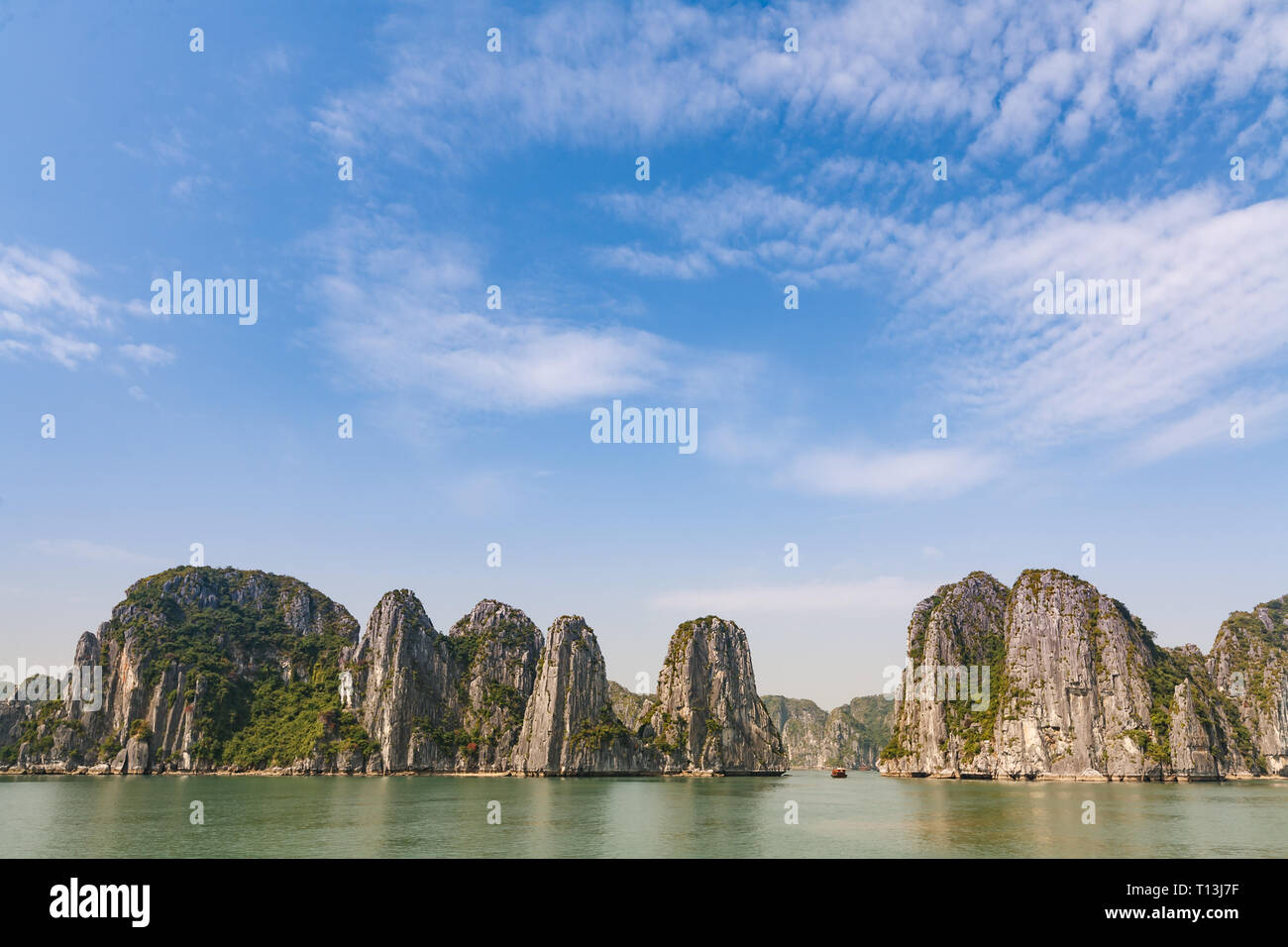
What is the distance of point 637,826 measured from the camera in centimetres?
7069

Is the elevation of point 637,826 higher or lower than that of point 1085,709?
higher

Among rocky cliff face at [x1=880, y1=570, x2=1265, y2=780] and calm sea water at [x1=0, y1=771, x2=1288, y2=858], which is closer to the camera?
calm sea water at [x1=0, y1=771, x2=1288, y2=858]

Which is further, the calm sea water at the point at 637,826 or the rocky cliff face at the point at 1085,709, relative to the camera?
the rocky cliff face at the point at 1085,709

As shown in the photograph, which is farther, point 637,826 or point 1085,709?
point 1085,709

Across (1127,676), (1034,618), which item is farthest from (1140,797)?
(1034,618)

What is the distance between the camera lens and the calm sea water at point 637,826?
176 feet

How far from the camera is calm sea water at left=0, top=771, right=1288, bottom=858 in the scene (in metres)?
53.8
